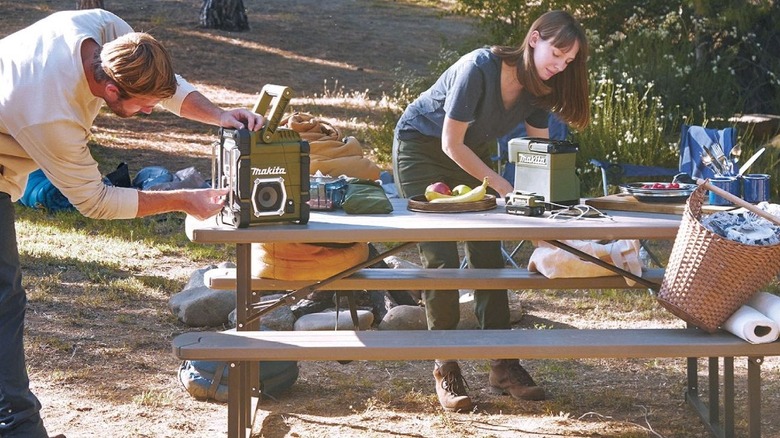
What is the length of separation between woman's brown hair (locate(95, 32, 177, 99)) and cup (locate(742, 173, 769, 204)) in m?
2.24

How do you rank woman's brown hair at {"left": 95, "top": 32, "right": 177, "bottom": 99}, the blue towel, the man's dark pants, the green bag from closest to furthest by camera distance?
1. woman's brown hair at {"left": 95, "top": 32, "right": 177, "bottom": 99}
2. the man's dark pants
3. the green bag
4. the blue towel

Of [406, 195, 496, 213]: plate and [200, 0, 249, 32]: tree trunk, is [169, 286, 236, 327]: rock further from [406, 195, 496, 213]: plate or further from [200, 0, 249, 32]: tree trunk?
[200, 0, 249, 32]: tree trunk

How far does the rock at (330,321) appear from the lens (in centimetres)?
554

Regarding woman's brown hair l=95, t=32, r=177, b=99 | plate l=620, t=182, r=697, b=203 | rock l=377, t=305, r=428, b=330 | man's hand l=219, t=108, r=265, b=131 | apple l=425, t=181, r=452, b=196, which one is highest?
woman's brown hair l=95, t=32, r=177, b=99

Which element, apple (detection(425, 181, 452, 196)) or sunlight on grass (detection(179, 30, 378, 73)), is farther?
sunlight on grass (detection(179, 30, 378, 73))

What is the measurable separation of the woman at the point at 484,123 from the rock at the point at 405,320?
92 centimetres

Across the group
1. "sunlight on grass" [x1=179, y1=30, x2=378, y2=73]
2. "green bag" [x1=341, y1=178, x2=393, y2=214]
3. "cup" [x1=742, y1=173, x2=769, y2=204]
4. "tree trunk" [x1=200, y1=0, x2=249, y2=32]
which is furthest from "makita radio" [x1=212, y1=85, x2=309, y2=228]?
"tree trunk" [x1=200, y1=0, x2=249, y2=32]

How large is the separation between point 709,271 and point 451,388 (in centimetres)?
139

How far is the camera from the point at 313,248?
167 inches

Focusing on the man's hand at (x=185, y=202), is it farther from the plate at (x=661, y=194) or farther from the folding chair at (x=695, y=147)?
the folding chair at (x=695, y=147)

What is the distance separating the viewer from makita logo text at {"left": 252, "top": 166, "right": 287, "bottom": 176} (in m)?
3.65

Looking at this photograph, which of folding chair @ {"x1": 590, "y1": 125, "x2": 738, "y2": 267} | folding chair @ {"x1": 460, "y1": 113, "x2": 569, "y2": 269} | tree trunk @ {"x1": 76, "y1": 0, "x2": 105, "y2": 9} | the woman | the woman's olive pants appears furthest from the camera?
tree trunk @ {"x1": 76, "y1": 0, "x2": 105, "y2": 9}

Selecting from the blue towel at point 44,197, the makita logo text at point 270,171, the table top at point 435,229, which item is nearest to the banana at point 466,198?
the table top at point 435,229

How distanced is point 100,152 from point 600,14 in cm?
509
